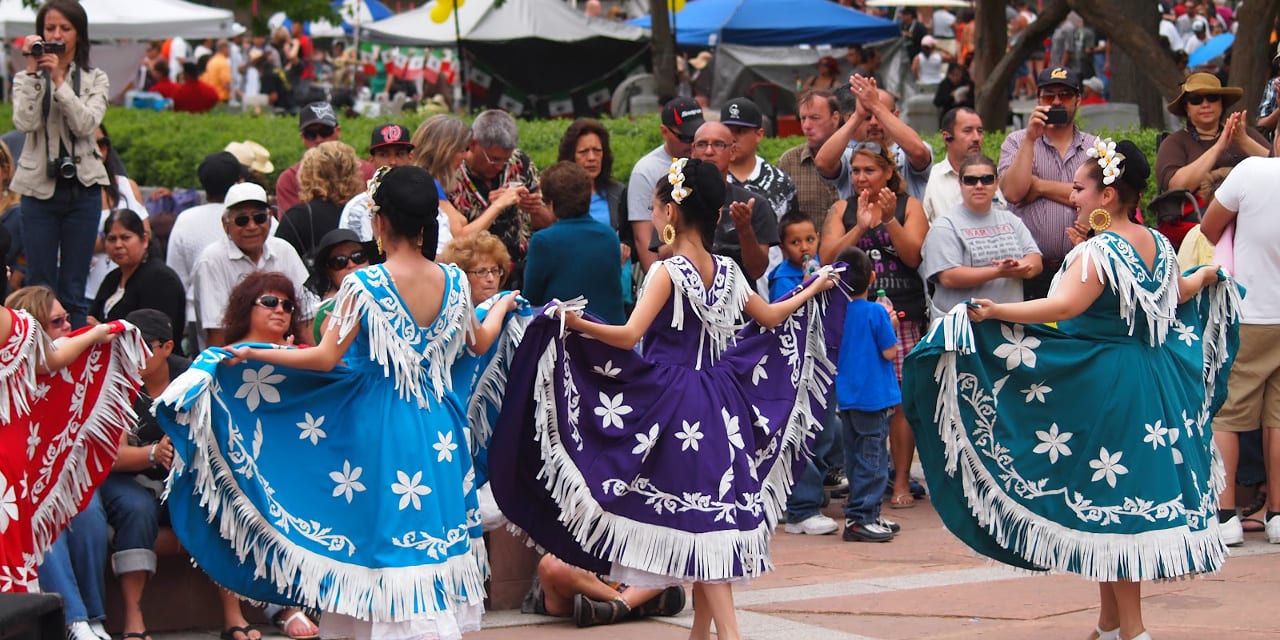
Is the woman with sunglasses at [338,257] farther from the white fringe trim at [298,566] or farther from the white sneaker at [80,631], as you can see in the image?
the white fringe trim at [298,566]

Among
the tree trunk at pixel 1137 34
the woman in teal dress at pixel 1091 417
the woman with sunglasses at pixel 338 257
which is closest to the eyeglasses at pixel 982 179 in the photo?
the woman in teal dress at pixel 1091 417

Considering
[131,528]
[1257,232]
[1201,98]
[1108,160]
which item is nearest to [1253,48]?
[1201,98]

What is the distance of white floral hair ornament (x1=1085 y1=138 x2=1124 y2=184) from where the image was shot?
6.40 metres

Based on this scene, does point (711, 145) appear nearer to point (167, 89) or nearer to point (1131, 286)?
point (1131, 286)

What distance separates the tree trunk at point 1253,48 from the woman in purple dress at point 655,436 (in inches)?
328

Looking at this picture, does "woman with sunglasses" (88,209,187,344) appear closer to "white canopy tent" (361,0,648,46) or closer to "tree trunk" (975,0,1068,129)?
"tree trunk" (975,0,1068,129)

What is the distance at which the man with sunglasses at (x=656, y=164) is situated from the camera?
9.09m

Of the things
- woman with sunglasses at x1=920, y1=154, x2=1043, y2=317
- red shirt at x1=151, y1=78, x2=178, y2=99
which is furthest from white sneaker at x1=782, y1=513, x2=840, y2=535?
red shirt at x1=151, y1=78, x2=178, y2=99

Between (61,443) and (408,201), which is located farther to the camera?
(61,443)

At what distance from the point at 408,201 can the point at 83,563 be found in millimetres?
2059

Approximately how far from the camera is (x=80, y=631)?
6.35 m

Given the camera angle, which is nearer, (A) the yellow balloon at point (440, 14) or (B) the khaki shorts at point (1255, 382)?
(B) the khaki shorts at point (1255, 382)

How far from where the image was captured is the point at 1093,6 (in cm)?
1374

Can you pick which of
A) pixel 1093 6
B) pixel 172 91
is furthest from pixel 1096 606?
pixel 172 91
